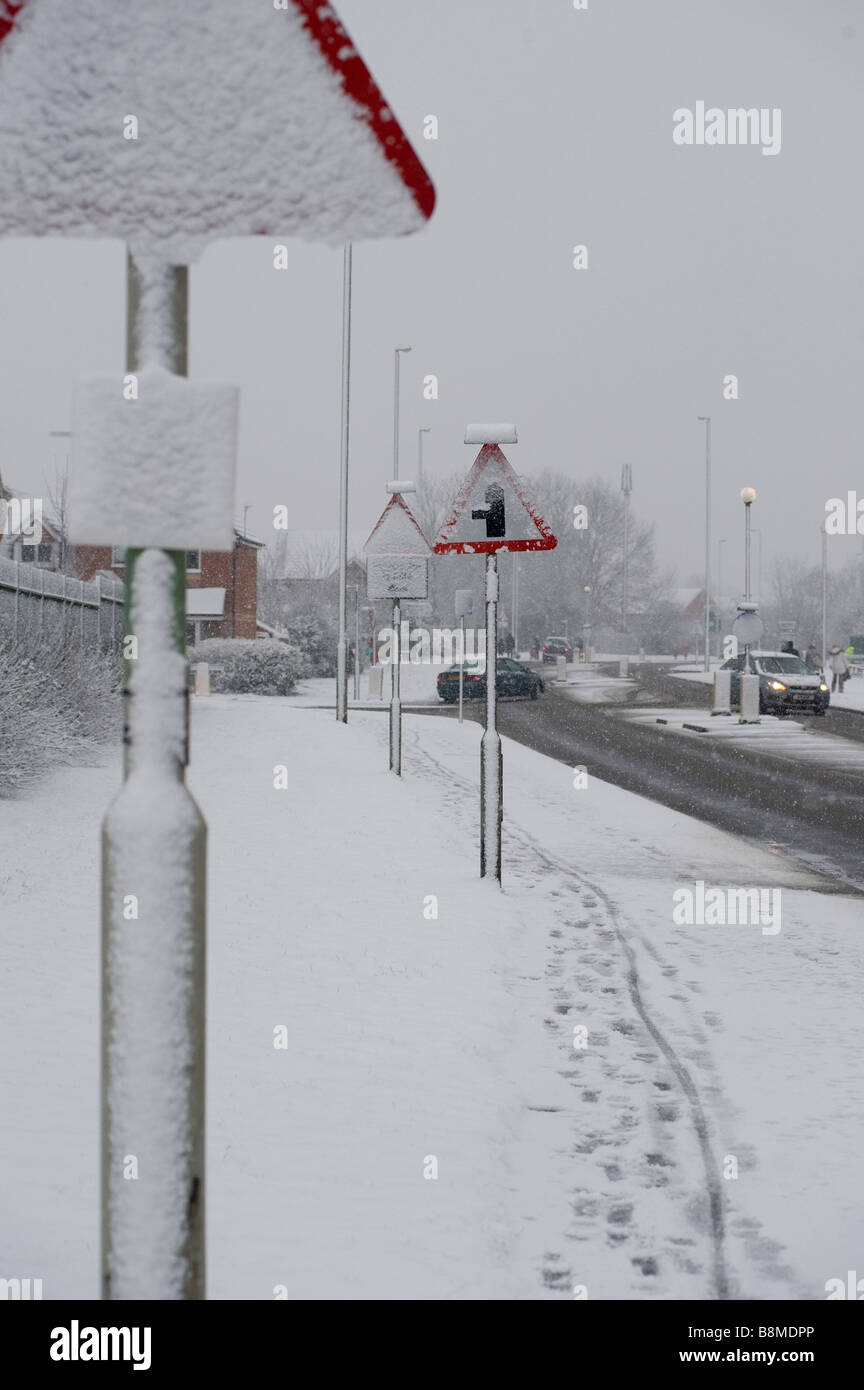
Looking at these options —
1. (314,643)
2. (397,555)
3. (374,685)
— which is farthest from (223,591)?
(397,555)

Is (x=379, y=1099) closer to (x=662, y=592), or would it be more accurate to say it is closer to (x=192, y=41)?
(x=192, y=41)

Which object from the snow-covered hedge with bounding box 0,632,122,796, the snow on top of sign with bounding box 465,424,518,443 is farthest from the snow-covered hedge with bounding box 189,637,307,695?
the snow on top of sign with bounding box 465,424,518,443

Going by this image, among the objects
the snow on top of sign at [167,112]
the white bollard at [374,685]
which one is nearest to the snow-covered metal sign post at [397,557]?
the snow on top of sign at [167,112]

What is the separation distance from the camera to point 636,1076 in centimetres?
489

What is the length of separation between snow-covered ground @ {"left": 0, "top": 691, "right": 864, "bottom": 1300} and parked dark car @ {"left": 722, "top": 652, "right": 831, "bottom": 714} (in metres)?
21.0

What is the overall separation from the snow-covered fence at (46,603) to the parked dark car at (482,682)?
16762 mm

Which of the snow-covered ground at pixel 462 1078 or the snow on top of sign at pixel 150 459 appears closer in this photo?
the snow on top of sign at pixel 150 459

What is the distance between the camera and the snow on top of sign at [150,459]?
6.37 feet

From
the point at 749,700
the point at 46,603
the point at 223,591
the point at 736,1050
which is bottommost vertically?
the point at 736,1050

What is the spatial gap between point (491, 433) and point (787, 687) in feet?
73.4

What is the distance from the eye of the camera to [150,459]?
196 cm

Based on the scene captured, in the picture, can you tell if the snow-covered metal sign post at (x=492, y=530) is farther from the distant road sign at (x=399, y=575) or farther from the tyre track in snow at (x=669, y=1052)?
the distant road sign at (x=399, y=575)

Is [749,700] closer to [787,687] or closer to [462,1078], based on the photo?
[787,687]
